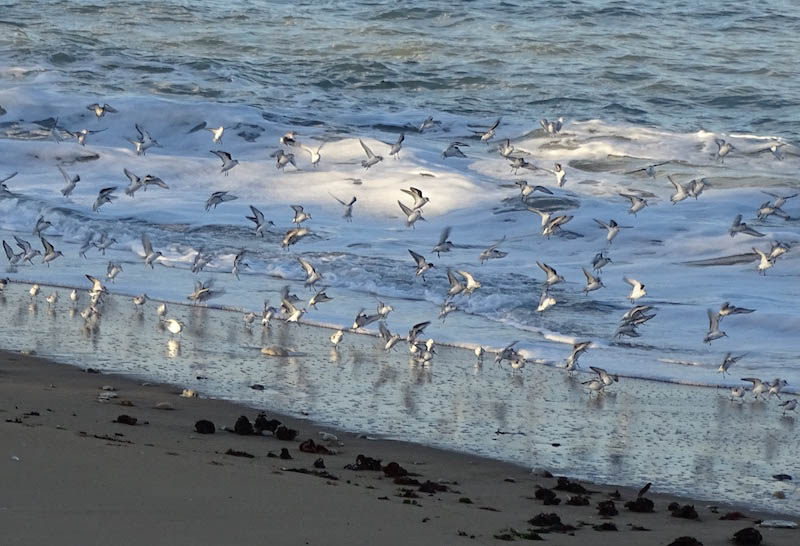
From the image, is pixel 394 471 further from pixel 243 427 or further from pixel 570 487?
pixel 243 427

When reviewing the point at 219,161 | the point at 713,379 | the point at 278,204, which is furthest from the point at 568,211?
the point at 713,379

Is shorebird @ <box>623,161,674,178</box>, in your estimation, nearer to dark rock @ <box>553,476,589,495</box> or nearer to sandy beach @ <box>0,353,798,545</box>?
sandy beach @ <box>0,353,798,545</box>

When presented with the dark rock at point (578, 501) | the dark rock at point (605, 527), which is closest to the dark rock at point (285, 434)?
the dark rock at point (578, 501)

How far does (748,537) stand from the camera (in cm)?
562

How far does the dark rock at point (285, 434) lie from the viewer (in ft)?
23.1

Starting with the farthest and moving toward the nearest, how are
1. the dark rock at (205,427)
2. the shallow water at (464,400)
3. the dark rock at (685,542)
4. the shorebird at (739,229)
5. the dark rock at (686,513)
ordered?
the shorebird at (739,229) → the shallow water at (464,400) → the dark rock at (205,427) → the dark rock at (686,513) → the dark rock at (685,542)

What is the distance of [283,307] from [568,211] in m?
6.28

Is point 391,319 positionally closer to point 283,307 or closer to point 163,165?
point 283,307

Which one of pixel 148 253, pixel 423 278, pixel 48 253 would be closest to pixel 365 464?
pixel 423 278

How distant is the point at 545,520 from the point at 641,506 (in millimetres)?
677

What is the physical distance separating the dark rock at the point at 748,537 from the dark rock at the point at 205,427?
2653 mm

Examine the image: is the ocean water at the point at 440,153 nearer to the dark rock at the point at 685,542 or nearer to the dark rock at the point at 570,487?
the dark rock at the point at 570,487

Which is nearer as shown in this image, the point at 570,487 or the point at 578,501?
the point at 578,501

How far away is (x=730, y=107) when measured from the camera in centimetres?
2378
